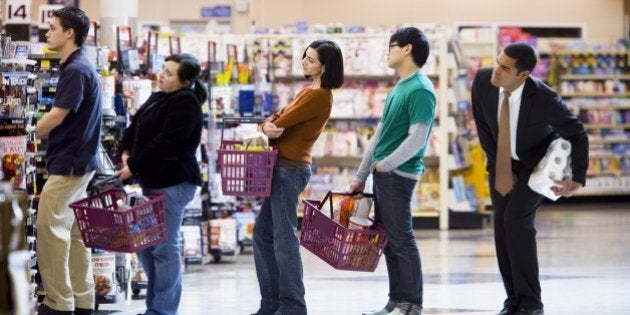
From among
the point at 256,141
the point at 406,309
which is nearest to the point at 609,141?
the point at 406,309

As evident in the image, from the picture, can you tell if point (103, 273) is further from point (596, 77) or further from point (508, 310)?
point (596, 77)

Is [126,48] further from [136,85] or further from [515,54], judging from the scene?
[515,54]

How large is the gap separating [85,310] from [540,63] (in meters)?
12.8

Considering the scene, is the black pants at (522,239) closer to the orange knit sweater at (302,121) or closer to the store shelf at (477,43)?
the orange knit sweater at (302,121)

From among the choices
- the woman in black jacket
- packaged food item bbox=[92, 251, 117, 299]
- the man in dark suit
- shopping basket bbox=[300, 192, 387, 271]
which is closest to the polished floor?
packaged food item bbox=[92, 251, 117, 299]

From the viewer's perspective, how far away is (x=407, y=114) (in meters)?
6.16

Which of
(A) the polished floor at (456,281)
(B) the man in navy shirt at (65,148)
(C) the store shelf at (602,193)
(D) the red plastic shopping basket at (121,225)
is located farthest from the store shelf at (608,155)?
(D) the red plastic shopping basket at (121,225)

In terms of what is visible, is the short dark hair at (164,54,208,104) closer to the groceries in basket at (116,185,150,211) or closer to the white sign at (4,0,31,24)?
the groceries in basket at (116,185,150,211)

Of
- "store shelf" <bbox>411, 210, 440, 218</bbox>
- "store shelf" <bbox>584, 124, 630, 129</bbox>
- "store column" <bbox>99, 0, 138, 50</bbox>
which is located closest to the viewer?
"store column" <bbox>99, 0, 138, 50</bbox>

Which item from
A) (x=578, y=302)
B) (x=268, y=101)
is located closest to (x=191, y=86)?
(x=578, y=302)

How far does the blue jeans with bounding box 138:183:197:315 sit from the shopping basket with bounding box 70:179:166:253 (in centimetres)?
24

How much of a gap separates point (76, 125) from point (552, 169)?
240 cm

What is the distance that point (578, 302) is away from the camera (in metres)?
7.35

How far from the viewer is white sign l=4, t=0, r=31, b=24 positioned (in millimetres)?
6445
